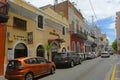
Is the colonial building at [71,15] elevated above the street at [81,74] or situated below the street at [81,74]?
above

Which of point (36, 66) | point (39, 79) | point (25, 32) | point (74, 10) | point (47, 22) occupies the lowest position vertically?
point (39, 79)

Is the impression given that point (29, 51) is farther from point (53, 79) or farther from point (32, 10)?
point (53, 79)

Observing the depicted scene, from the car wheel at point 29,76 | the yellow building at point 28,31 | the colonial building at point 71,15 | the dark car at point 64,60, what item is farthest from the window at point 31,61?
the colonial building at point 71,15

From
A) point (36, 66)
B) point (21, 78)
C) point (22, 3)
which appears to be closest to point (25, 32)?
point (22, 3)

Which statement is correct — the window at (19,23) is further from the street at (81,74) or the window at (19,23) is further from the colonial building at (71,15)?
the colonial building at (71,15)

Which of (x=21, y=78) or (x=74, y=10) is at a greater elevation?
(x=74, y=10)

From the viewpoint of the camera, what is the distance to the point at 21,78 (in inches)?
499

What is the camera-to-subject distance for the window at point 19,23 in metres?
19.1

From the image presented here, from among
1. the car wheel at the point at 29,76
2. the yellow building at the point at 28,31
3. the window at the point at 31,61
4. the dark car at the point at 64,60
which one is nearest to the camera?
the car wheel at the point at 29,76

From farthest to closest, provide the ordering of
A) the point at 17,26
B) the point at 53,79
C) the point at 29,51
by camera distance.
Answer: the point at 29,51, the point at 17,26, the point at 53,79

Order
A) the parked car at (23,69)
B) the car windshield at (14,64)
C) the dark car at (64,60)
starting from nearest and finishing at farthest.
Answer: the parked car at (23,69) < the car windshield at (14,64) < the dark car at (64,60)

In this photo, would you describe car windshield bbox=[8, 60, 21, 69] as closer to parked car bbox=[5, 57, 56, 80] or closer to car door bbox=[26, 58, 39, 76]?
parked car bbox=[5, 57, 56, 80]

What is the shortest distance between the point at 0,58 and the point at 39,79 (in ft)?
14.1

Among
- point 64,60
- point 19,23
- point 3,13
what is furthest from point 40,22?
point 3,13
